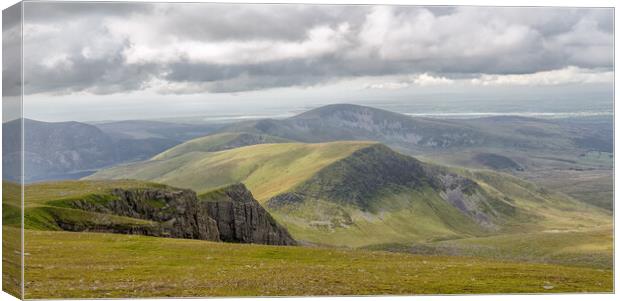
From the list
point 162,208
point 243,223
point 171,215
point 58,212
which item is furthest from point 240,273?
point 243,223

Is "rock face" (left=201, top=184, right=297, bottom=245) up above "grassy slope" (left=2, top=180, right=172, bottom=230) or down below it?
below

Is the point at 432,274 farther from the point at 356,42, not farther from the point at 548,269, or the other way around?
the point at 356,42

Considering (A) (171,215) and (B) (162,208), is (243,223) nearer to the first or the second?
(B) (162,208)

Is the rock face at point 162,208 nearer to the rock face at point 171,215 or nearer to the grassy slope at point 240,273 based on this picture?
the rock face at point 171,215

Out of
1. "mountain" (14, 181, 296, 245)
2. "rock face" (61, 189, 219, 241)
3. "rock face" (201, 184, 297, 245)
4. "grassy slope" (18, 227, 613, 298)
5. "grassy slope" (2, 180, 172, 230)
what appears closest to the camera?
"grassy slope" (18, 227, 613, 298)

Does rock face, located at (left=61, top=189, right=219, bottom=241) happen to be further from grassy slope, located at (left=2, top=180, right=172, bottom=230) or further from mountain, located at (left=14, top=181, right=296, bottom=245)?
grassy slope, located at (left=2, top=180, right=172, bottom=230)

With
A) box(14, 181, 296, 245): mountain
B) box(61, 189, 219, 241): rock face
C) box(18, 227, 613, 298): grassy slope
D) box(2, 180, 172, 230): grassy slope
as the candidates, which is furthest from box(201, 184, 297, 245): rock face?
box(18, 227, 613, 298): grassy slope

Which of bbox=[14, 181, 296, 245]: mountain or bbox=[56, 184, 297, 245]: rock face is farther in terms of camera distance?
bbox=[56, 184, 297, 245]: rock face

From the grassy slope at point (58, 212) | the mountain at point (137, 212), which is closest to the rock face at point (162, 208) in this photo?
the mountain at point (137, 212)
